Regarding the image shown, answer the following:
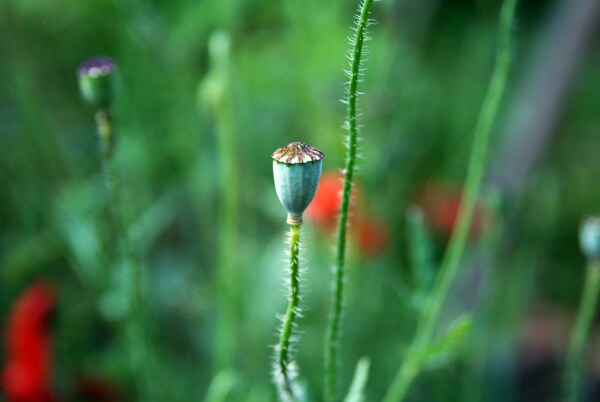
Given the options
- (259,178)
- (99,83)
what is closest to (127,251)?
(99,83)

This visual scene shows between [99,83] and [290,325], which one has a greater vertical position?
[99,83]

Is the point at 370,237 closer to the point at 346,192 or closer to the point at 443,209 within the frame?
the point at 443,209

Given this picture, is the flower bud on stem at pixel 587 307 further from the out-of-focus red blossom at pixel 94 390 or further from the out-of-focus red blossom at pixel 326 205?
the out-of-focus red blossom at pixel 94 390

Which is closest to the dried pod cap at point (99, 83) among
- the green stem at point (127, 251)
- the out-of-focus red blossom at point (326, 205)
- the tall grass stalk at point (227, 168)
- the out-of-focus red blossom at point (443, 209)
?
the green stem at point (127, 251)

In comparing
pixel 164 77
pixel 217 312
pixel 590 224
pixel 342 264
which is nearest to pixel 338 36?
pixel 164 77

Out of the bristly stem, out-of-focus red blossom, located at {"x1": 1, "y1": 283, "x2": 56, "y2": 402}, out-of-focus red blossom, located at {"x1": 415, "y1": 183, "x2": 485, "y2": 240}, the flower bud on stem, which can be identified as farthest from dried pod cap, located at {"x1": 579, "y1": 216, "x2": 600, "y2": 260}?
out-of-focus red blossom, located at {"x1": 1, "y1": 283, "x2": 56, "y2": 402}
